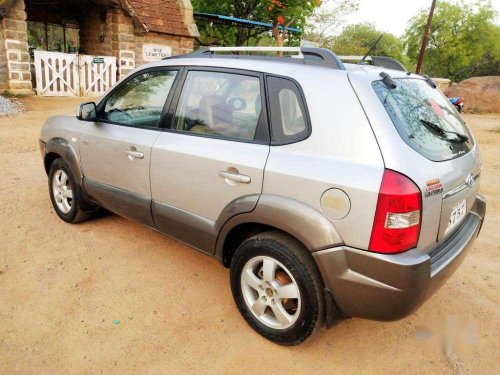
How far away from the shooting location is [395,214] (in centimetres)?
195

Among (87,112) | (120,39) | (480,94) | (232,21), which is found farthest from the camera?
(232,21)

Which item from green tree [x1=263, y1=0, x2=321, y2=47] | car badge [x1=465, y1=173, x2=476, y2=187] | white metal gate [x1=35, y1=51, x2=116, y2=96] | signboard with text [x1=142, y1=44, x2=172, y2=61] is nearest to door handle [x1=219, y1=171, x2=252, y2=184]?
car badge [x1=465, y1=173, x2=476, y2=187]

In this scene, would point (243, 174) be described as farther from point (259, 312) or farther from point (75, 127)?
point (75, 127)

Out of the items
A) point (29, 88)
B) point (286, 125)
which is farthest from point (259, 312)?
point (29, 88)

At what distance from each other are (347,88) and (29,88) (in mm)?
14104

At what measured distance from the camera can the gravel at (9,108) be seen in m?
10.5

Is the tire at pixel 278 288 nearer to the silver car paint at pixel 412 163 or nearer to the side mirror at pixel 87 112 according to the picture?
the silver car paint at pixel 412 163

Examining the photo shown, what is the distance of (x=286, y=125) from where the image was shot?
233 centimetres

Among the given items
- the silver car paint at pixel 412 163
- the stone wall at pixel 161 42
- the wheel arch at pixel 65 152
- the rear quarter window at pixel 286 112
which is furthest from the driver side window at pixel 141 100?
the stone wall at pixel 161 42

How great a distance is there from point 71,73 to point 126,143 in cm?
1290

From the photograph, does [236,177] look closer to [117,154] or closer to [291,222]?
[291,222]

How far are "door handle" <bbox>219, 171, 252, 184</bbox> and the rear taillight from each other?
80cm

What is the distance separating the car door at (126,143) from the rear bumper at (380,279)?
1626mm

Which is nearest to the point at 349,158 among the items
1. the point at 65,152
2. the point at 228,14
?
the point at 65,152
